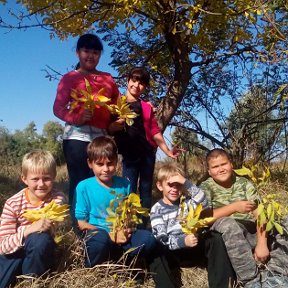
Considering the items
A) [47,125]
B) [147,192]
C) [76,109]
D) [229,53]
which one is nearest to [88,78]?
[76,109]

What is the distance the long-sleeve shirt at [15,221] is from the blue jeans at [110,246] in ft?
1.05

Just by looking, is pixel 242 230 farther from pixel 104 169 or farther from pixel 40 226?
pixel 40 226

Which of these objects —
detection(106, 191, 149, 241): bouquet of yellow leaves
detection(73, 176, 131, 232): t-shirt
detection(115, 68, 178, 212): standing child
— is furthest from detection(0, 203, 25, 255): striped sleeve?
detection(115, 68, 178, 212): standing child

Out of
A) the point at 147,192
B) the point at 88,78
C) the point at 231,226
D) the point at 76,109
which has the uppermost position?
the point at 88,78

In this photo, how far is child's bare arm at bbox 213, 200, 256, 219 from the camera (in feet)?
10.4

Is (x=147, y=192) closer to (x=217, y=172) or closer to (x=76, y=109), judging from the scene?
(x=217, y=172)

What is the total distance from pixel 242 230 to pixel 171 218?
19.2 inches

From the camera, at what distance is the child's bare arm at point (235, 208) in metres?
3.18

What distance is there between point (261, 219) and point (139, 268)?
0.86 metres

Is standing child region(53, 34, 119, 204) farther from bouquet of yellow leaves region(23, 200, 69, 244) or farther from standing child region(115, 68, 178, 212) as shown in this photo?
bouquet of yellow leaves region(23, 200, 69, 244)

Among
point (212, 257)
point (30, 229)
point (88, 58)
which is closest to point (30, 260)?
A: point (30, 229)

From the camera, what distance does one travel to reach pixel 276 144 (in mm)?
A: 6727

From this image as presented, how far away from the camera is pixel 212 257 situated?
119 inches

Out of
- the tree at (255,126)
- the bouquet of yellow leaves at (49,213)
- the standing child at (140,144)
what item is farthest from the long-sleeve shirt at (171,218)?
the tree at (255,126)
